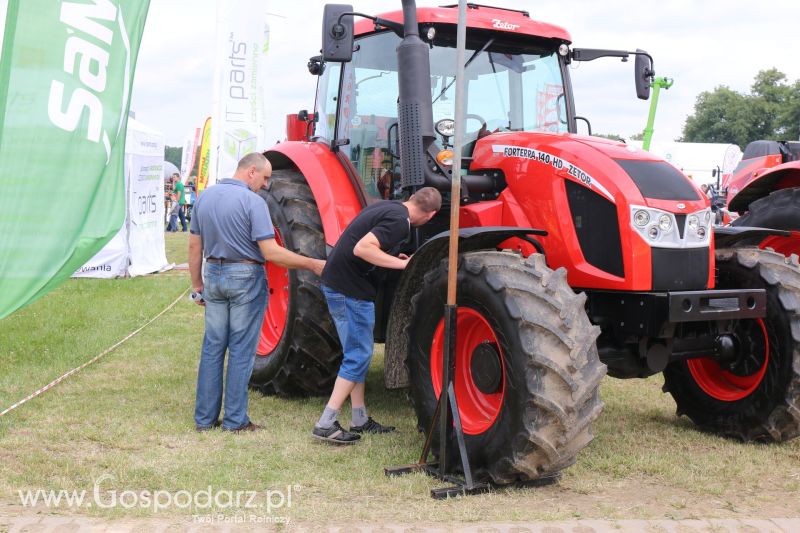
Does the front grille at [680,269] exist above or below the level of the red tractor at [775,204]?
below

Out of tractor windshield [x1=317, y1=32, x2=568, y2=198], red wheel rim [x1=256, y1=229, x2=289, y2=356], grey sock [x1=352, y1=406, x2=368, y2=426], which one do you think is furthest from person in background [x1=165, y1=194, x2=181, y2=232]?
grey sock [x1=352, y1=406, x2=368, y2=426]

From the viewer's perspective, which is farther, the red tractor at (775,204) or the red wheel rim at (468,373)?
the red tractor at (775,204)

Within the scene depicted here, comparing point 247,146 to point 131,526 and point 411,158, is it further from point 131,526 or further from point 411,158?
point 131,526

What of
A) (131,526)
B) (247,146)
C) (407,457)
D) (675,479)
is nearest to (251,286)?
(407,457)

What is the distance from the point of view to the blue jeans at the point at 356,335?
5352mm

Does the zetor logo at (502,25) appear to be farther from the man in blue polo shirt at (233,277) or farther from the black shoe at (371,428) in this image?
the black shoe at (371,428)

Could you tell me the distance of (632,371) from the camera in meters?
4.95

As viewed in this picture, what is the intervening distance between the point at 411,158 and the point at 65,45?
2091 millimetres

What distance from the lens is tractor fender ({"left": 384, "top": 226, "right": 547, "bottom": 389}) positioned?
4.74 meters

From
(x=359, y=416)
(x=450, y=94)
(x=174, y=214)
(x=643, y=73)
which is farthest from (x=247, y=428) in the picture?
(x=174, y=214)

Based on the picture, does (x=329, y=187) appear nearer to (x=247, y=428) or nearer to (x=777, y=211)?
(x=247, y=428)

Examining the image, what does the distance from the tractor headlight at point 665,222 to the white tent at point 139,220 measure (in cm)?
1023

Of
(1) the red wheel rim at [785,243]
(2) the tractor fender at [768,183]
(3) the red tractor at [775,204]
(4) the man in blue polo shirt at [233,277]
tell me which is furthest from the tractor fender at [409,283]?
(2) the tractor fender at [768,183]

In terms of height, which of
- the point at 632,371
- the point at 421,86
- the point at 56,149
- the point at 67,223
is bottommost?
the point at 632,371
